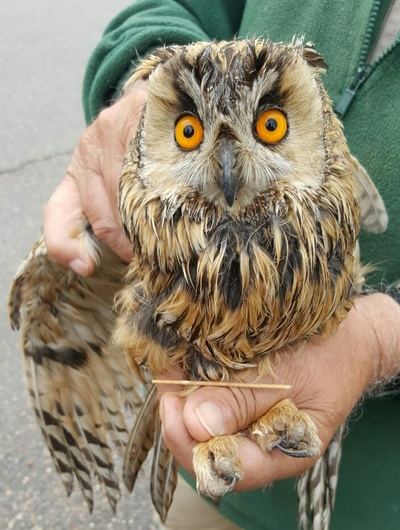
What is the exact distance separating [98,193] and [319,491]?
2.50ft

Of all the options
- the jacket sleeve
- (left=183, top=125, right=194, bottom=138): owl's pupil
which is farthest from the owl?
the jacket sleeve

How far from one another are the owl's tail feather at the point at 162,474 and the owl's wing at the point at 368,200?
68 centimetres

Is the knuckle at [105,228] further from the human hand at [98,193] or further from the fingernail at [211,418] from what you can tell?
the fingernail at [211,418]

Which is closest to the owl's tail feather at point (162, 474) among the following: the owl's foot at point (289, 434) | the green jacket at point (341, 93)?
the green jacket at point (341, 93)

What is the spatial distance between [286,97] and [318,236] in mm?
230

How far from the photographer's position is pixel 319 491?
160cm

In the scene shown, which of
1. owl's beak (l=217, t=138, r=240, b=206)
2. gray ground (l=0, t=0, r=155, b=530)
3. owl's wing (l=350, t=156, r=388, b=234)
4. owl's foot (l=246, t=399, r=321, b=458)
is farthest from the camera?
gray ground (l=0, t=0, r=155, b=530)

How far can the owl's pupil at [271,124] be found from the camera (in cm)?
118

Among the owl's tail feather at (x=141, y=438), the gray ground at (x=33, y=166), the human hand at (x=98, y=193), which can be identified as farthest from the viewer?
the gray ground at (x=33, y=166)

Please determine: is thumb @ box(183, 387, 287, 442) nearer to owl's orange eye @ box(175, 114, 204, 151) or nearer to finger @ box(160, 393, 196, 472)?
finger @ box(160, 393, 196, 472)

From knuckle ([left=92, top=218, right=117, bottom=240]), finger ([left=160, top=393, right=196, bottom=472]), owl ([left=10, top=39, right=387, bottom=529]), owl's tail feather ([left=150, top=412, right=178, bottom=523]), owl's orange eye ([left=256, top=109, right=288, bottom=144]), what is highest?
owl's orange eye ([left=256, top=109, right=288, bottom=144])

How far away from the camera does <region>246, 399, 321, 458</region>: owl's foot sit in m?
1.24

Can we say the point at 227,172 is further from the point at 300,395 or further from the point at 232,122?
the point at 300,395

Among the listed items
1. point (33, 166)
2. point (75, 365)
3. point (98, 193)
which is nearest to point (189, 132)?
point (98, 193)
